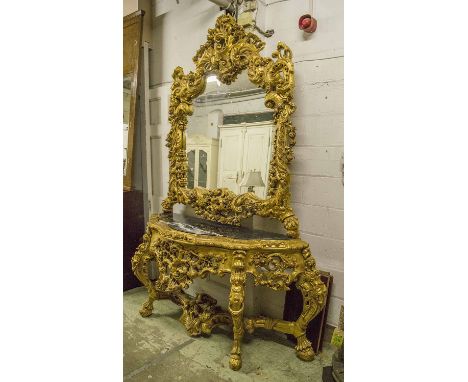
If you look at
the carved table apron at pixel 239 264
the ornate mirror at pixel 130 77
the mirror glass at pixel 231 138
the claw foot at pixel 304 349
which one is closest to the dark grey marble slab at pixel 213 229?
the carved table apron at pixel 239 264

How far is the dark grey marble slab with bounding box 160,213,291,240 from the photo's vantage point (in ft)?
6.04

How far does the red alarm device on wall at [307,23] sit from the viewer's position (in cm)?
187

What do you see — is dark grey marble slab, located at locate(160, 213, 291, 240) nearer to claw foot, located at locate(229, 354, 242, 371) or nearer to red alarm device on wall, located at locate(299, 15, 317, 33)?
claw foot, located at locate(229, 354, 242, 371)

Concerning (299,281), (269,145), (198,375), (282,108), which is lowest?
(198,375)

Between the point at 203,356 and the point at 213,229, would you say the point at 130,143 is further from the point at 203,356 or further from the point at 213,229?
the point at 203,356

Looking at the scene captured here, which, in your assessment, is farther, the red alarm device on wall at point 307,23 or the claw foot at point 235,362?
the red alarm device on wall at point 307,23

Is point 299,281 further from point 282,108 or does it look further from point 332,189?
point 282,108

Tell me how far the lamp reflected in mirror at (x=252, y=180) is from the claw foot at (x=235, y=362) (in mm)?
980

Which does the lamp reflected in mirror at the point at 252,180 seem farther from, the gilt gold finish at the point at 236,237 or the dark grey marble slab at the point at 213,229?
the dark grey marble slab at the point at 213,229

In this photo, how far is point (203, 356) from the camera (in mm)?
1902
